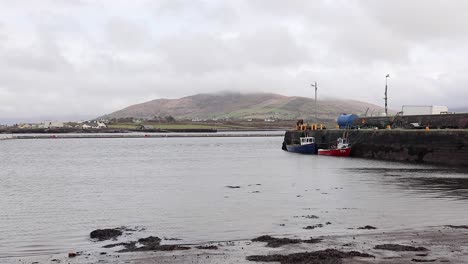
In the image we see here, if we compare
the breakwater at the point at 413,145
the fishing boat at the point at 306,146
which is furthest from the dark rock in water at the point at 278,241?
the fishing boat at the point at 306,146

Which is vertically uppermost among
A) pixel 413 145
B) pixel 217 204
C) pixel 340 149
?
pixel 413 145

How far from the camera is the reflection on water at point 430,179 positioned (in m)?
31.3

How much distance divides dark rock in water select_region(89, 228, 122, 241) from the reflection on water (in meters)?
18.4

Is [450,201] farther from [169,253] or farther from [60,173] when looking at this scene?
[60,173]

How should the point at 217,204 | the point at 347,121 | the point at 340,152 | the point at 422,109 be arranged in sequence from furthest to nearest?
the point at 347,121 < the point at 422,109 < the point at 340,152 < the point at 217,204

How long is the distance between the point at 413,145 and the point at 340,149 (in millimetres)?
13799

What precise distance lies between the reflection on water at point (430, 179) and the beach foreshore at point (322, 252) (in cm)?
1313

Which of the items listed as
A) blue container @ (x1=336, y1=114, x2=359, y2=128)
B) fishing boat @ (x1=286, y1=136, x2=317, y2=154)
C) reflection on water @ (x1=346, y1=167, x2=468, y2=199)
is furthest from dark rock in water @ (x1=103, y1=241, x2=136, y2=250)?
blue container @ (x1=336, y1=114, x2=359, y2=128)

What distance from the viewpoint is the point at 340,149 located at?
71.1m

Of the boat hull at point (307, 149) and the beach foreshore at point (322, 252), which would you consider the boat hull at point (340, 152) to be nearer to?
the boat hull at point (307, 149)

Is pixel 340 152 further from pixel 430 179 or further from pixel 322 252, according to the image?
pixel 322 252

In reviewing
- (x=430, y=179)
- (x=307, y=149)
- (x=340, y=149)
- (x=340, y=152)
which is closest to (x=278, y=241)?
(x=430, y=179)

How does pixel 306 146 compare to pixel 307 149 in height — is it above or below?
above

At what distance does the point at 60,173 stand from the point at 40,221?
28.8 m
